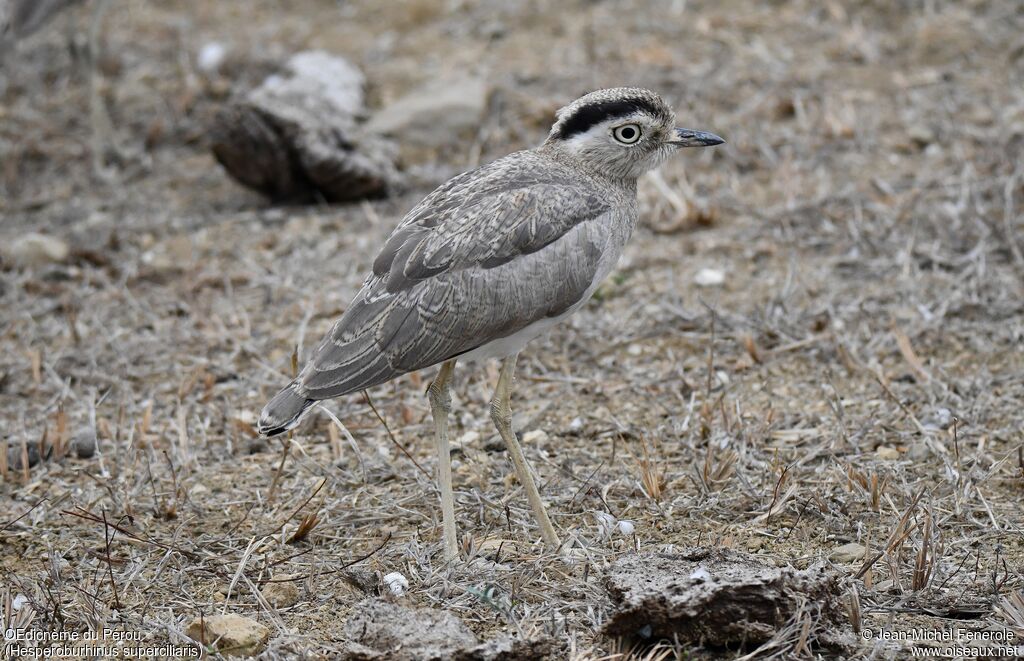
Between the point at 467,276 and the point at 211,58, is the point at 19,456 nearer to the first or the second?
the point at 467,276

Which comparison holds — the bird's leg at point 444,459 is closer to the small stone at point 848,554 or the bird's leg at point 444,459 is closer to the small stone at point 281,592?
the small stone at point 281,592

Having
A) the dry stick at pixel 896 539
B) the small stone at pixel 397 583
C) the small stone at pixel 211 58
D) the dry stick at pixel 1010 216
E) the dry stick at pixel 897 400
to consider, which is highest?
the small stone at pixel 211 58

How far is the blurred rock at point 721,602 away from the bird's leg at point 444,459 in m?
0.82

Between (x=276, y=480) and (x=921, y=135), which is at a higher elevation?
(x=921, y=135)

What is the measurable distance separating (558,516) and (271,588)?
119cm

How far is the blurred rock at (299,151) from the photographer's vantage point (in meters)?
7.78

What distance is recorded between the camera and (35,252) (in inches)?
302

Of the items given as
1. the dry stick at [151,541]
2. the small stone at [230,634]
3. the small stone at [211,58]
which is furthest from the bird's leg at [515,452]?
the small stone at [211,58]

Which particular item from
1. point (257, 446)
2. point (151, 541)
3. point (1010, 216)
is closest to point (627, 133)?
point (257, 446)

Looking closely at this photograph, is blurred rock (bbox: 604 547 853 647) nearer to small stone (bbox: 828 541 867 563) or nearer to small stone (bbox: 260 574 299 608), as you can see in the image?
small stone (bbox: 828 541 867 563)

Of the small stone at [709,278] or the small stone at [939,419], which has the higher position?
the small stone at [709,278]

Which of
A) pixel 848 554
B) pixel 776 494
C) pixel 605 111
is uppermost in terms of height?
pixel 605 111

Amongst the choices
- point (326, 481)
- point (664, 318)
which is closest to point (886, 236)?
point (664, 318)

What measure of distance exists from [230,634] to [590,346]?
284 centimetres
